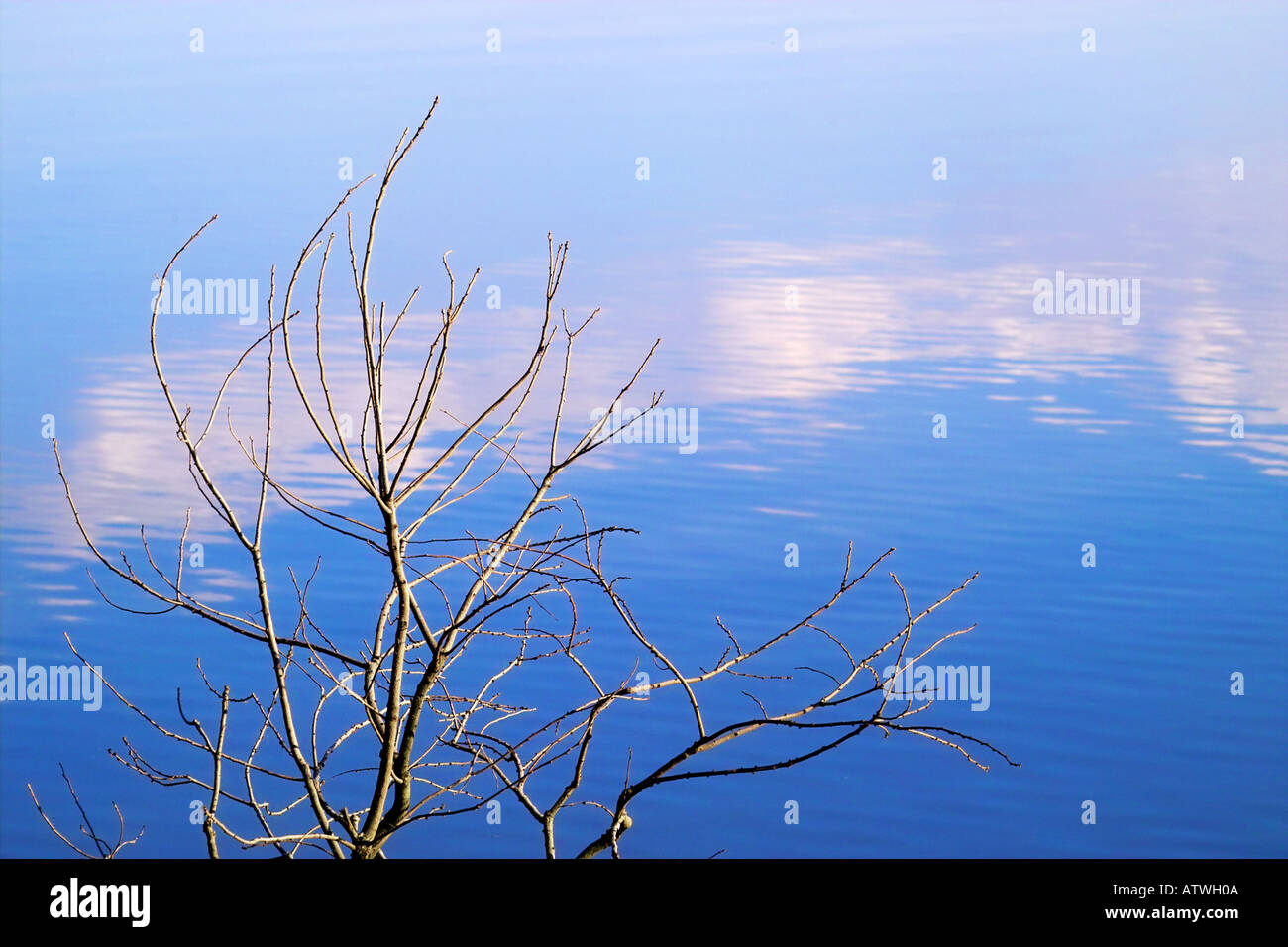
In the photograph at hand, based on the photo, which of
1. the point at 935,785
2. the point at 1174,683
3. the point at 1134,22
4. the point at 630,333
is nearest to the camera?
the point at 935,785

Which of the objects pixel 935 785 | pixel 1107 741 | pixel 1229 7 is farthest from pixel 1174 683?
pixel 1229 7

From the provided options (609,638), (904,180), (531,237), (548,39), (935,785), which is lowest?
(935,785)

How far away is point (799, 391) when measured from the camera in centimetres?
1113

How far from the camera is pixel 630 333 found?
39.6 ft

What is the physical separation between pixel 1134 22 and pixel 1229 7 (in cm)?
336

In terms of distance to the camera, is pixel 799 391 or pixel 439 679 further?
pixel 799 391

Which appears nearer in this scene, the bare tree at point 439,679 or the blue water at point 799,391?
the bare tree at point 439,679

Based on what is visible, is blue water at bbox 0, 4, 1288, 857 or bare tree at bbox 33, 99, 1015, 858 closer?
bare tree at bbox 33, 99, 1015, 858

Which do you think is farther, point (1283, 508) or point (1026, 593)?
point (1283, 508)

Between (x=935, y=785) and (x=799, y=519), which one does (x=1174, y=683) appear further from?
(x=799, y=519)

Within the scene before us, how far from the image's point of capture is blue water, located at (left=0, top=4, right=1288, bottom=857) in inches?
258

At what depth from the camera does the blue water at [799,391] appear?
6543 millimetres
